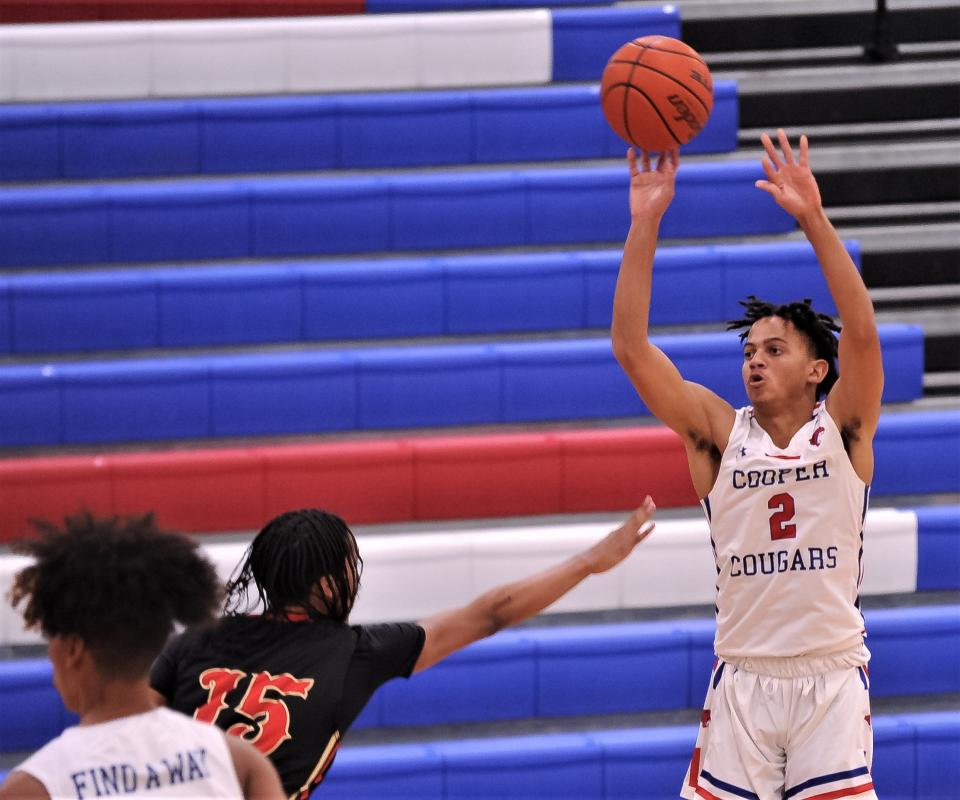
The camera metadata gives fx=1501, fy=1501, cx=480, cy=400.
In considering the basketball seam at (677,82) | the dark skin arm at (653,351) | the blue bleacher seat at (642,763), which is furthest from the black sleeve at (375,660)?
the blue bleacher seat at (642,763)

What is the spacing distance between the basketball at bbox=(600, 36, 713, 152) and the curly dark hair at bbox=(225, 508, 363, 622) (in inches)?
61.4

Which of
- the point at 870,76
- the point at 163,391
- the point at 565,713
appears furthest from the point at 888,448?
the point at 163,391

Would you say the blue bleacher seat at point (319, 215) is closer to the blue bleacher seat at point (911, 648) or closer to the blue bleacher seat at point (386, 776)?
the blue bleacher seat at point (386, 776)

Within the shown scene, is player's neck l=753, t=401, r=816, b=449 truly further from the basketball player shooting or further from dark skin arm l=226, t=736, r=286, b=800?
dark skin arm l=226, t=736, r=286, b=800

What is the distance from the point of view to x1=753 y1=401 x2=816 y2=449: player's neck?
301cm

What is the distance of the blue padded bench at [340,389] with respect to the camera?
4797 mm

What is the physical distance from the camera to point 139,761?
1.70 m

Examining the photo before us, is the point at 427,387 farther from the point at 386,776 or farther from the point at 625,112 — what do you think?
the point at 625,112

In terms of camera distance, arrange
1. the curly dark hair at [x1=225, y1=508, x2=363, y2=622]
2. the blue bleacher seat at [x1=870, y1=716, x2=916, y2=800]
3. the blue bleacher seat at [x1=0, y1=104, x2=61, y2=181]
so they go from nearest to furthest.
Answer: the curly dark hair at [x1=225, y1=508, x2=363, y2=622]
the blue bleacher seat at [x1=870, y1=716, x2=916, y2=800]
the blue bleacher seat at [x1=0, y1=104, x2=61, y2=181]

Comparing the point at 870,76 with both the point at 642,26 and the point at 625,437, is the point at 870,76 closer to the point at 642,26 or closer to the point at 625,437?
the point at 642,26

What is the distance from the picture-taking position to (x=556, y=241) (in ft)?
A: 17.8

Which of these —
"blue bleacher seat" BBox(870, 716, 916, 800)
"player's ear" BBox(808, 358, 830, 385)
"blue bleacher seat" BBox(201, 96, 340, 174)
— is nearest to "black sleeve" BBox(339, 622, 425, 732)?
"player's ear" BBox(808, 358, 830, 385)

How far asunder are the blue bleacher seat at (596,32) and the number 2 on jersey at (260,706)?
4.14 metres

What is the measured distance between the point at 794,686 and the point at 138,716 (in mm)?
1573
